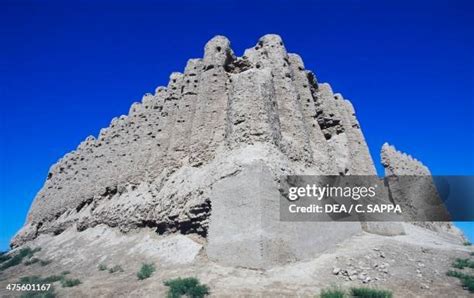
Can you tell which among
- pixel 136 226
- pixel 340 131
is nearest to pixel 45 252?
pixel 136 226

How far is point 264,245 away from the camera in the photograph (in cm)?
914

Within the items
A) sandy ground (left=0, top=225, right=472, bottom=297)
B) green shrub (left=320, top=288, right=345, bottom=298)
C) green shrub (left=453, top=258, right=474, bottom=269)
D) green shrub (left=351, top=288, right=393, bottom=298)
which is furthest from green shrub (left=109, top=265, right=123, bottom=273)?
green shrub (left=453, top=258, right=474, bottom=269)

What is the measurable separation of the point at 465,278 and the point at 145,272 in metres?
7.58

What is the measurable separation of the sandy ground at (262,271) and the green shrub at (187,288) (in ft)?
0.70

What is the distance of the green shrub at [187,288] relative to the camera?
783cm

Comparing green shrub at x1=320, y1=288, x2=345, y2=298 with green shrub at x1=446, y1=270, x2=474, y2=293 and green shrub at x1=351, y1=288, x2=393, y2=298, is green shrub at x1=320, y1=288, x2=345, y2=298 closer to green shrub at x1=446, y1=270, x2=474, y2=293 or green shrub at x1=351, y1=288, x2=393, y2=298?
green shrub at x1=351, y1=288, x2=393, y2=298

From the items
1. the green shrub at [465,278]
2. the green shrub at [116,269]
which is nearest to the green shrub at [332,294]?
the green shrub at [465,278]

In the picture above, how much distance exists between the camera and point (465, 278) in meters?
8.95

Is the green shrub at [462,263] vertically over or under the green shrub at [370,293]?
over

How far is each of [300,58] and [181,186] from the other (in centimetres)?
868

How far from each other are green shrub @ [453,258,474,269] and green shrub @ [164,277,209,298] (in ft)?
21.9

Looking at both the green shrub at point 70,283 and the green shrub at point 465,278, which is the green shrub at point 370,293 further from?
the green shrub at point 70,283

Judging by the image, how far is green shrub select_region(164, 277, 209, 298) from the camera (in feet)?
25.7

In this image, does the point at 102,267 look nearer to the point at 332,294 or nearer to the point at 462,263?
the point at 332,294
